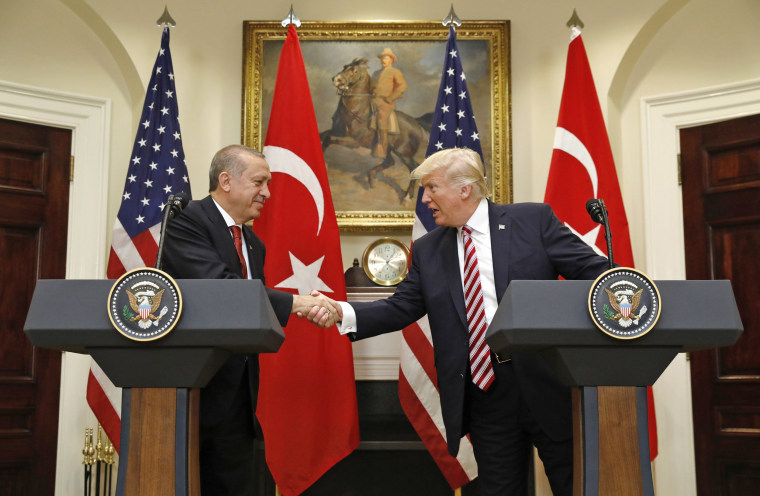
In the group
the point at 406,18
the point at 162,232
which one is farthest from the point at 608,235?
the point at 406,18

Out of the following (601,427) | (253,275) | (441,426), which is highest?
(253,275)

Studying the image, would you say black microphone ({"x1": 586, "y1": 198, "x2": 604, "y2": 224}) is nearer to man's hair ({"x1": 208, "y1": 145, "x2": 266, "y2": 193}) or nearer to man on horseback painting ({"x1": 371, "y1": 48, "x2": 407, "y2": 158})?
man's hair ({"x1": 208, "y1": 145, "x2": 266, "y2": 193})

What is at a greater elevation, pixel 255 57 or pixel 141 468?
pixel 255 57

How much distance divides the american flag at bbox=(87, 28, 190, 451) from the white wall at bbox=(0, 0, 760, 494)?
0.38 m

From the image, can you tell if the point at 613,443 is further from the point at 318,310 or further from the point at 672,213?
the point at 672,213

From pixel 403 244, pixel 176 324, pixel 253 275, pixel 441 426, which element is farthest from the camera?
pixel 403 244

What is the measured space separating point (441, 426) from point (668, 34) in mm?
2976

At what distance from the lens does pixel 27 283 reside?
470cm

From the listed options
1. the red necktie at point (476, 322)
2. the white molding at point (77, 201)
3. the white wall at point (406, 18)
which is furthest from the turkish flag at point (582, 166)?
the white molding at point (77, 201)

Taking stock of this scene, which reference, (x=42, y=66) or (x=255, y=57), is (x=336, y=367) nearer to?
(x=255, y=57)

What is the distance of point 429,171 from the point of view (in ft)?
10.7

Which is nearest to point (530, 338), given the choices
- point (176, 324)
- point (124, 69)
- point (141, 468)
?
point (176, 324)

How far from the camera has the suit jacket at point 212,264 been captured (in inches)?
114

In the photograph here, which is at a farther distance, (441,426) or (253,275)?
(441,426)
